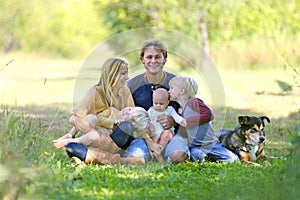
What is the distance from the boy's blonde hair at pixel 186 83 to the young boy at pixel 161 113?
0.51ft

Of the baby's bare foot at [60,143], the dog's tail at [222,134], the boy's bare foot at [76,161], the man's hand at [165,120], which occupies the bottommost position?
the boy's bare foot at [76,161]

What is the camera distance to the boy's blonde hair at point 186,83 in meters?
7.98

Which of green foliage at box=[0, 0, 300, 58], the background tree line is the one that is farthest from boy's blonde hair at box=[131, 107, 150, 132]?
green foliage at box=[0, 0, 300, 58]

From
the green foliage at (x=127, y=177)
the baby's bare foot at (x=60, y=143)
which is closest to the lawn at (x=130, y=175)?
the green foliage at (x=127, y=177)

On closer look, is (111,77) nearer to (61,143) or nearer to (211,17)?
(61,143)

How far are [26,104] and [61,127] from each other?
4573 millimetres

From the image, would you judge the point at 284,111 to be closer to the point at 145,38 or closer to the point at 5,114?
the point at 145,38

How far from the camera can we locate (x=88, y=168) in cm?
719

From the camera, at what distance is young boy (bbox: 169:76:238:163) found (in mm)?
7922

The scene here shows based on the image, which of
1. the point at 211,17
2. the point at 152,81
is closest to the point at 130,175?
the point at 152,81

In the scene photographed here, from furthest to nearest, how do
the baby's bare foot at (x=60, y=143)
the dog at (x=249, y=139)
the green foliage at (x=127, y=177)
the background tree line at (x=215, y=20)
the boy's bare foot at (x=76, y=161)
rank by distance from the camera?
the background tree line at (x=215, y=20) → the dog at (x=249, y=139) → the baby's bare foot at (x=60, y=143) → the boy's bare foot at (x=76, y=161) → the green foliage at (x=127, y=177)

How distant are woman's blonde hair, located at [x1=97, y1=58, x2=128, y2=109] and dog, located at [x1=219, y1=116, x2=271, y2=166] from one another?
144 cm

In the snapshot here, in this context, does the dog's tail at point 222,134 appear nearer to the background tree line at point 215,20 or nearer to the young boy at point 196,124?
the young boy at point 196,124

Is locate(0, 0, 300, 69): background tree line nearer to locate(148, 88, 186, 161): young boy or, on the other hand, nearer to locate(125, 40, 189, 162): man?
locate(125, 40, 189, 162): man
